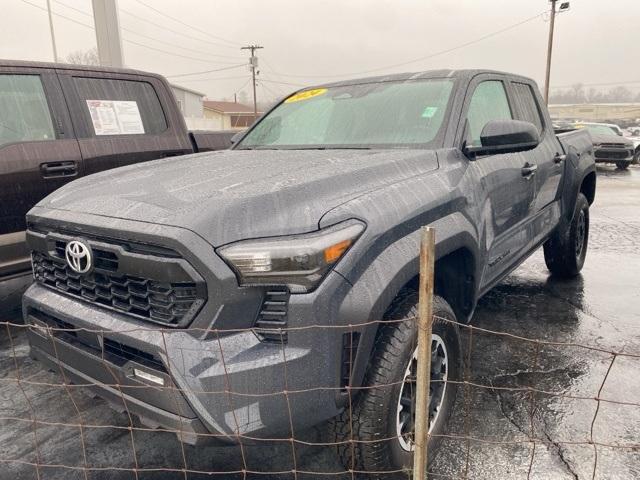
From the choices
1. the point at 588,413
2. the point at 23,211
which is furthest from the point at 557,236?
the point at 23,211

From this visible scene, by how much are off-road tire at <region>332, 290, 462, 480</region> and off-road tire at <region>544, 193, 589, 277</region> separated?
3.12 m

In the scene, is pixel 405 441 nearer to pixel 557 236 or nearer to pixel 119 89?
pixel 557 236

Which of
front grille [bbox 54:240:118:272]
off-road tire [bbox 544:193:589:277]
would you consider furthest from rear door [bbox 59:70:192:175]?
off-road tire [bbox 544:193:589:277]

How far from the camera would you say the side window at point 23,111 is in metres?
3.74

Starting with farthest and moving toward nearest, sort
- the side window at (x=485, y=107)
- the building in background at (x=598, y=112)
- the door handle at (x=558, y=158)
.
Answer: the building in background at (x=598, y=112) → the door handle at (x=558, y=158) → the side window at (x=485, y=107)

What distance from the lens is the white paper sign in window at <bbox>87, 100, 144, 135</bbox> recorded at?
4266mm

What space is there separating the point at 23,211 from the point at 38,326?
1.87m

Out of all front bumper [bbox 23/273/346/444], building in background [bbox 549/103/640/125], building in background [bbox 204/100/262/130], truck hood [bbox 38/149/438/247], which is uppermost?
truck hood [bbox 38/149/438/247]

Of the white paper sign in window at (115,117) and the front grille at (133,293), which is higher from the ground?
the white paper sign in window at (115,117)

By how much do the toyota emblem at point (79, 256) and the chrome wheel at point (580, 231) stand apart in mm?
4446

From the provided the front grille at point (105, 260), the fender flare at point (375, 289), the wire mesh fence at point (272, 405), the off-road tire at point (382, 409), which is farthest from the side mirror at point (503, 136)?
the front grille at point (105, 260)

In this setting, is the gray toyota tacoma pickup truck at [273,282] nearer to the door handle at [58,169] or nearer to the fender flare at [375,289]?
the fender flare at [375,289]

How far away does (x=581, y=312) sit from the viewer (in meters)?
4.27

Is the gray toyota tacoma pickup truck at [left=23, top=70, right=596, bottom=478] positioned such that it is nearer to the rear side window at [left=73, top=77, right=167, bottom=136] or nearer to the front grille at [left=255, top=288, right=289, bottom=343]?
the front grille at [left=255, top=288, right=289, bottom=343]
